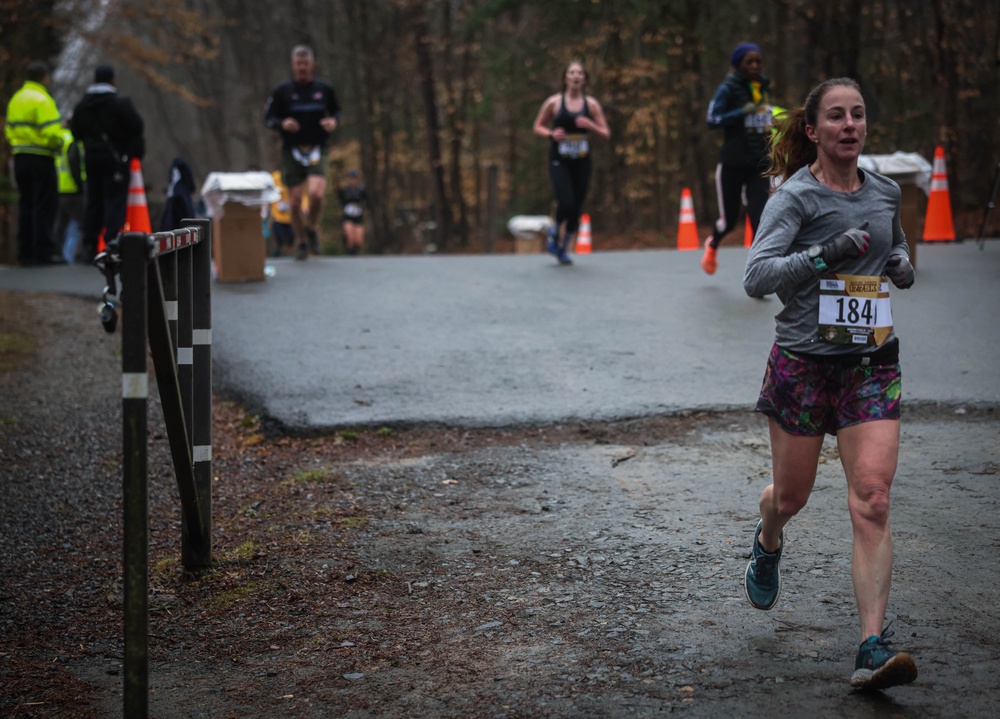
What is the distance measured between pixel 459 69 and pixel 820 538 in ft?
123

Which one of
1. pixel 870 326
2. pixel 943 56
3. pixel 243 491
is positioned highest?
pixel 943 56

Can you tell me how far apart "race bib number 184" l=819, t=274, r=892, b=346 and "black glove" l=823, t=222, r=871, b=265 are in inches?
4.7

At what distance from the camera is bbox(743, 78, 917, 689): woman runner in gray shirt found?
3.88 meters

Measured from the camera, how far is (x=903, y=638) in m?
4.00

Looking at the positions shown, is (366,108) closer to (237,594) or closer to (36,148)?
(36,148)

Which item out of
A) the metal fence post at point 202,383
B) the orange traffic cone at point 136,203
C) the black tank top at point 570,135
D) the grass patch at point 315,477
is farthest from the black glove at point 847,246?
the orange traffic cone at point 136,203

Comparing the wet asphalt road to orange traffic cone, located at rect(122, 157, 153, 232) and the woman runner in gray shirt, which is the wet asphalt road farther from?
the woman runner in gray shirt

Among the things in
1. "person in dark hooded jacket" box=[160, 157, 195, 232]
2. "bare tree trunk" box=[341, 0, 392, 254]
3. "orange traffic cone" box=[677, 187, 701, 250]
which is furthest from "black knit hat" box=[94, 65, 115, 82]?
"bare tree trunk" box=[341, 0, 392, 254]

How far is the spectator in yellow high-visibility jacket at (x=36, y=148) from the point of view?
16031 millimetres

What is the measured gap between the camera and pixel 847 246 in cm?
387

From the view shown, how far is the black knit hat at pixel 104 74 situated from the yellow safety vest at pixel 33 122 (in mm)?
2399

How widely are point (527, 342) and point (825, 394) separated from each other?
5.68 m

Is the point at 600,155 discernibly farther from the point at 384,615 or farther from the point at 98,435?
the point at 384,615

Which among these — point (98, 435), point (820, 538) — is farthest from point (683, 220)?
point (820, 538)
